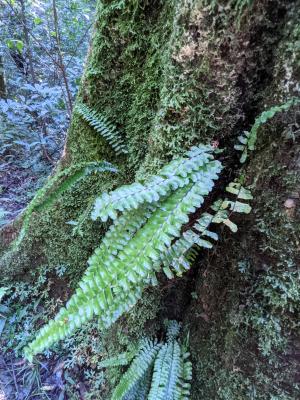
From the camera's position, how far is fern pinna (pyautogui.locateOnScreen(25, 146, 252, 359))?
1.31 metres

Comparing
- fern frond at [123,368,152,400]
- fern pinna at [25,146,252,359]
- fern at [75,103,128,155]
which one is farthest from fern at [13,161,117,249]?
fern frond at [123,368,152,400]

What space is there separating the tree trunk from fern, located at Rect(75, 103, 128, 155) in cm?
10

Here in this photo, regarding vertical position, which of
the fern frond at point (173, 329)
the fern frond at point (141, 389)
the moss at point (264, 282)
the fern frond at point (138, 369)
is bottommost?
the fern frond at point (141, 389)

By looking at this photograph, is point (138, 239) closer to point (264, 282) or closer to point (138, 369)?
point (264, 282)

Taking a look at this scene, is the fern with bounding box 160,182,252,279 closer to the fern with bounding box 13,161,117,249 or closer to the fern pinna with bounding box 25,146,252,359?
the fern pinna with bounding box 25,146,252,359

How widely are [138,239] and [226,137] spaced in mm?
725

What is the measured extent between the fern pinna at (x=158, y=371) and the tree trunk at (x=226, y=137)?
4.3 inches

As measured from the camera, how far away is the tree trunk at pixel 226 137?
133cm

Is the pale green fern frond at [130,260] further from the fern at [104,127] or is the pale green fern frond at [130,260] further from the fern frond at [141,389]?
the fern at [104,127]

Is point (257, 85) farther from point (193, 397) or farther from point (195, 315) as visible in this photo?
point (193, 397)

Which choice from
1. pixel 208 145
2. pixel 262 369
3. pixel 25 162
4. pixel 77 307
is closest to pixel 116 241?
pixel 77 307

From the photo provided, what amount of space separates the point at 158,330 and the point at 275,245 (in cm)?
113

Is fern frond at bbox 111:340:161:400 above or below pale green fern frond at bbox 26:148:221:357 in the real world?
below

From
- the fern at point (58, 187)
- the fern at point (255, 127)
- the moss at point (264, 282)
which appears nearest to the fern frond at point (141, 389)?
the moss at point (264, 282)
